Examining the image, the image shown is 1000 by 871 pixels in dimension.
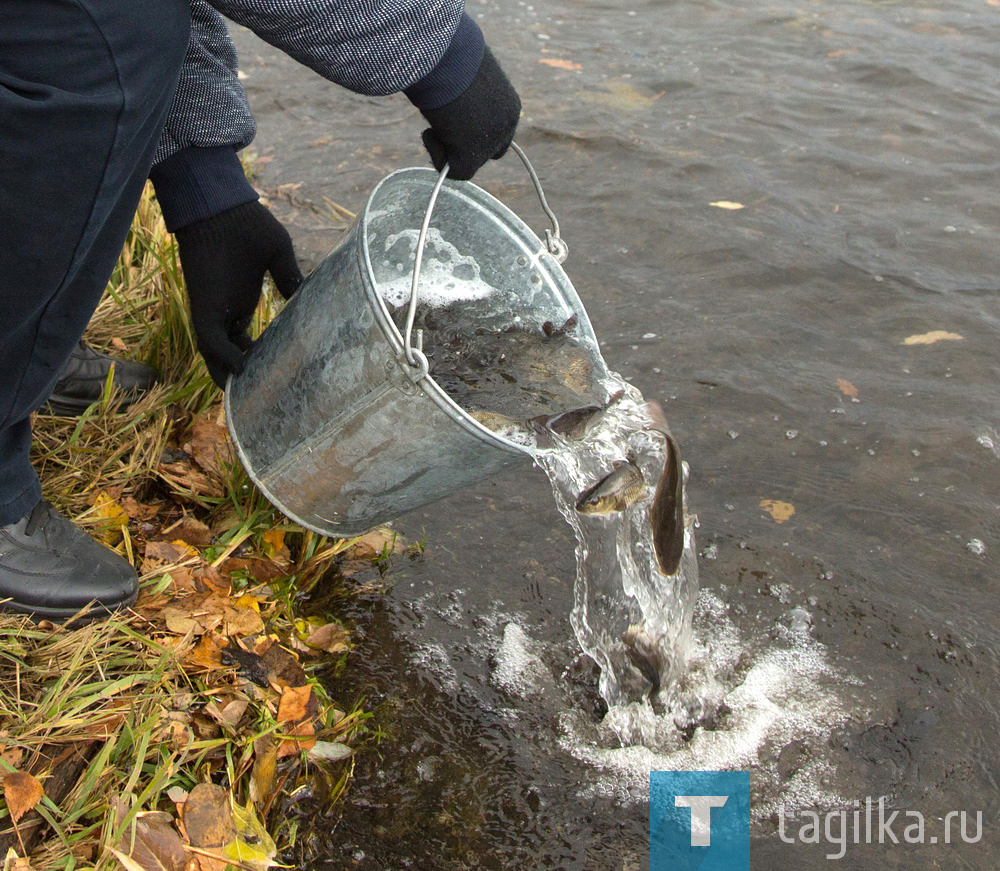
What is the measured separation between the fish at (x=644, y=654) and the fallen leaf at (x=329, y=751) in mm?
691

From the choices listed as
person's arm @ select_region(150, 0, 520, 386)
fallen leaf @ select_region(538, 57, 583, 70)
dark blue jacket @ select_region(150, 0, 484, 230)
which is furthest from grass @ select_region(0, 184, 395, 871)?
Result: fallen leaf @ select_region(538, 57, 583, 70)

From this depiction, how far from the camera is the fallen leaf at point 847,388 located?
126 inches

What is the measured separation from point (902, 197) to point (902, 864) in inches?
124

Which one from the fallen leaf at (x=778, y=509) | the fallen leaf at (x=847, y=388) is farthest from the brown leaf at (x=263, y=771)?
the fallen leaf at (x=847, y=388)

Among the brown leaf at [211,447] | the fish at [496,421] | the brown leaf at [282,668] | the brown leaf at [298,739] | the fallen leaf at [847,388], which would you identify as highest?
the fish at [496,421]

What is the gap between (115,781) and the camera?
5.63 feet

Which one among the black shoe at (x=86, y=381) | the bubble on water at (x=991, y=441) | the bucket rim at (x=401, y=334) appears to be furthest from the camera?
the bubble on water at (x=991, y=441)

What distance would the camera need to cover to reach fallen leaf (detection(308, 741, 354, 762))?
6.67ft

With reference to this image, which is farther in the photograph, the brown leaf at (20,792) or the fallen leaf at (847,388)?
the fallen leaf at (847,388)

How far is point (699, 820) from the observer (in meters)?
2.06

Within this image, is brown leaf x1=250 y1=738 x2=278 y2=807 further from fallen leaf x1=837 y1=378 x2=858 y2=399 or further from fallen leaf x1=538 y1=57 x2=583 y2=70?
fallen leaf x1=538 y1=57 x2=583 y2=70

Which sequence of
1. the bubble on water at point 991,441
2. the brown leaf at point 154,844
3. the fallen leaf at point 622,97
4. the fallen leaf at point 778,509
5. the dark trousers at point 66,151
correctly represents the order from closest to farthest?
the dark trousers at point 66,151 < the brown leaf at point 154,844 < the fallen leaf at point 778,509 < the bubble on water at point 991,441 < the fallen leaf at point 622,97

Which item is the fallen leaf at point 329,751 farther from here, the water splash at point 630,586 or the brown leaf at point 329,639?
the water splash at point 630,586

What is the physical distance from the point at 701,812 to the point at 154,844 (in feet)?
3.68
